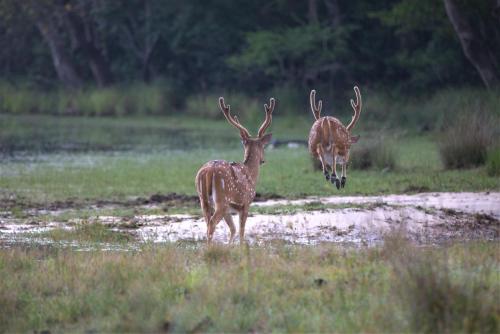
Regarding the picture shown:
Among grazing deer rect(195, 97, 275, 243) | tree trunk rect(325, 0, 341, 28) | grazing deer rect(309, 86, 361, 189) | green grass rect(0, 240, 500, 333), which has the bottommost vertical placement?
green grass rect(0, 240, 500, 333)

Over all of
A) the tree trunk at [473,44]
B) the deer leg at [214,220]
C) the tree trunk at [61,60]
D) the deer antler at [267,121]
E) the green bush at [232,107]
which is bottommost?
the deer leg at [214,220]

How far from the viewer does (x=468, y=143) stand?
20.3m

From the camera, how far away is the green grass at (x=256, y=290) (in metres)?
7.79

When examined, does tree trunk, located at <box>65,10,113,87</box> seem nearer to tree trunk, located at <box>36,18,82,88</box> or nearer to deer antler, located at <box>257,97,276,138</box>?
tree trunk, located at <box>36,18,82,88</box>

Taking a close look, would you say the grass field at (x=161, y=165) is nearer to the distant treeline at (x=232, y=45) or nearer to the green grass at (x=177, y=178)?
the green grass at (x=177, y=178)

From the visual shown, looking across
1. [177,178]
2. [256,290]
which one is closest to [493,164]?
[177,178]

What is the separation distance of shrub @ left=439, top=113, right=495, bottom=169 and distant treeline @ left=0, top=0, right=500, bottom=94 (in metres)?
14.0

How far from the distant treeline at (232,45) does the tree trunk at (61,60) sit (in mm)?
55

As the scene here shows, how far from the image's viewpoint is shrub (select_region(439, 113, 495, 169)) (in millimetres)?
20156

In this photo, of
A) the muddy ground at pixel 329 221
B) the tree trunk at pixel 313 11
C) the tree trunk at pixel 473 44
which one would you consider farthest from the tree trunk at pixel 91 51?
the muddy ground at pixel 329 221

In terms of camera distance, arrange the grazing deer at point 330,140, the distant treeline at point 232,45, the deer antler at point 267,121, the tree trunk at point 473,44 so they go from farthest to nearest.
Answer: the distant treeline at point 232,45
the tree trunk at point 473,44
the grazing deer at point 330,140
the deer antler at point 267,121

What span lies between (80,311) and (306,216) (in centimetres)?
602

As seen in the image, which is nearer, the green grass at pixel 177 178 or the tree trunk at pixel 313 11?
the green grass at pixel 177 178

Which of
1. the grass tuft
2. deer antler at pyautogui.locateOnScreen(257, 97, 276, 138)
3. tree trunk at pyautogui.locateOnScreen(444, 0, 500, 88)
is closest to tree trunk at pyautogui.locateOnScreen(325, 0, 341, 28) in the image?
tree trunk at pyautogui.locateOnScreen(444, 0, 500, 88)
